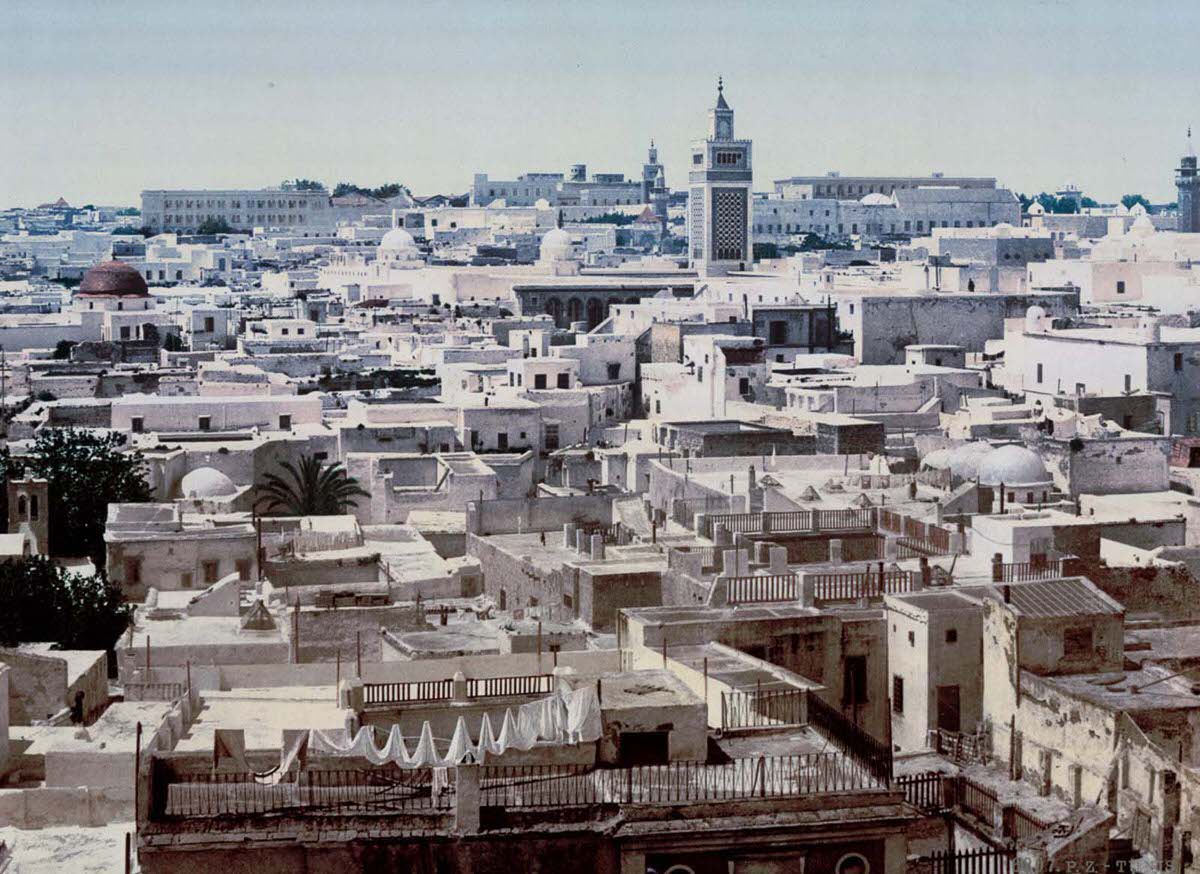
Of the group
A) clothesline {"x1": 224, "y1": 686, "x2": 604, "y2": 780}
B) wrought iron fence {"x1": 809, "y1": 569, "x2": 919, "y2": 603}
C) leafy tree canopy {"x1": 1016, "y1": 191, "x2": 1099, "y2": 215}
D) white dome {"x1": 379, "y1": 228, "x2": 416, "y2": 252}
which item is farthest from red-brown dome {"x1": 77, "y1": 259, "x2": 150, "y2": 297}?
leafy tree canopy {"x1": 1016, "y1": 191, "x2": 1099, "y2": 215}

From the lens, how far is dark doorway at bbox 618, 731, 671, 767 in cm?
1101

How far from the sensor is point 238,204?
131625mm

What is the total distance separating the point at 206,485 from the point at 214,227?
102578 mm

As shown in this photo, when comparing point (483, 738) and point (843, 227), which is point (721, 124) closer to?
point (843, 227)

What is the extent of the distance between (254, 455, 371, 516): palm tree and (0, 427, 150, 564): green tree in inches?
60.6

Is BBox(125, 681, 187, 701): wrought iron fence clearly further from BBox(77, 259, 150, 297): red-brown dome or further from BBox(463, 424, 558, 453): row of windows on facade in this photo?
BBox(77, 259, 150, 297): red-brown dome

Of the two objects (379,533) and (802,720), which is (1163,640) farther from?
(379,533)

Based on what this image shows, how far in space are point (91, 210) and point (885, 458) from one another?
140m

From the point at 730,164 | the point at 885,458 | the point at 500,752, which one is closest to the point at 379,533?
the point at 885,458

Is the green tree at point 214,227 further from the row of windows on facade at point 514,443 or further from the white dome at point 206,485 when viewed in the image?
the white dome at point 206,485

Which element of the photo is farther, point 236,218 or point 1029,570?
point 236,218

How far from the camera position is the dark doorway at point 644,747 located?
11007mm

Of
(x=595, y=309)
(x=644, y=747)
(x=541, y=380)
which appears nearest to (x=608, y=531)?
(x=644, y=747)

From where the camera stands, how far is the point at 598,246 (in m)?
111
